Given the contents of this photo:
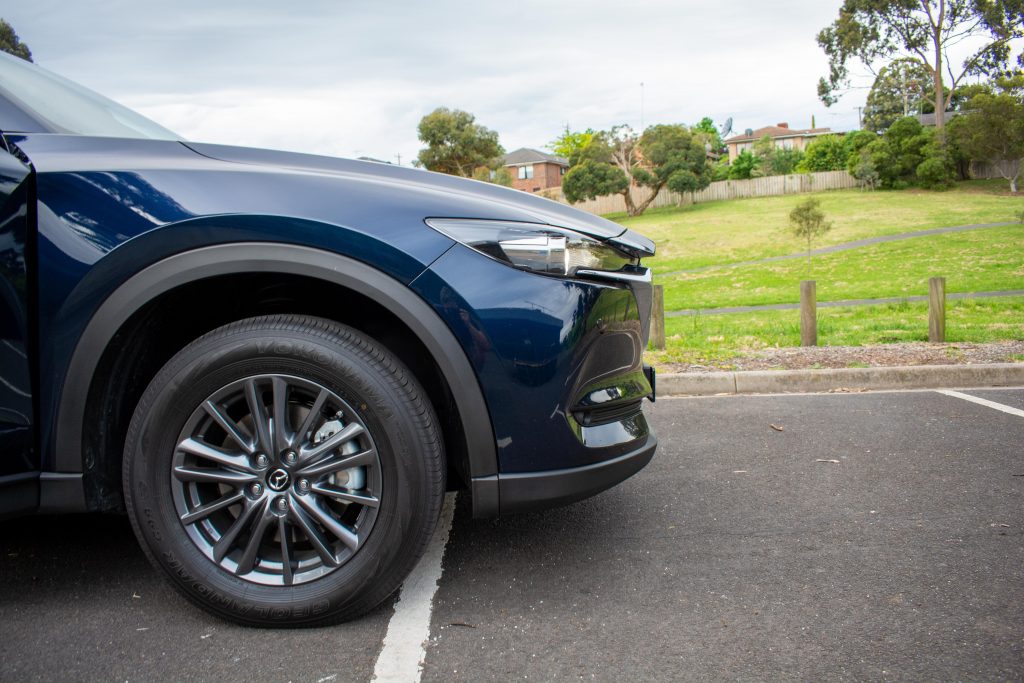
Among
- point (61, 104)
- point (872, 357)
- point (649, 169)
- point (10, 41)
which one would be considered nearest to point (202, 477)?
point (61, 104)

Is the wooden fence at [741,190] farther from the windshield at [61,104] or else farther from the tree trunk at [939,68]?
the windshield at [61,104]

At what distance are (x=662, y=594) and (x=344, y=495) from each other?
1020 mm

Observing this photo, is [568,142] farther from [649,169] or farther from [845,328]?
[845,328]

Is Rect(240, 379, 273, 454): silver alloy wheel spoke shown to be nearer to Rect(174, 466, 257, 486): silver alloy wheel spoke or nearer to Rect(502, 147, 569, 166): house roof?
Rect(174, 466, 257, 486): silver alloy wheel spoke

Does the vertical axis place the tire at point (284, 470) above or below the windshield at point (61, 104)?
below

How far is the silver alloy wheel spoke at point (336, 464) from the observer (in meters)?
2.07

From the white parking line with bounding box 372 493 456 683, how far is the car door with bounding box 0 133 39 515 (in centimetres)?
104

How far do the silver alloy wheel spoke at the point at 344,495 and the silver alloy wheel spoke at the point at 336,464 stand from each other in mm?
35

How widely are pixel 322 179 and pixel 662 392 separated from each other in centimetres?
406

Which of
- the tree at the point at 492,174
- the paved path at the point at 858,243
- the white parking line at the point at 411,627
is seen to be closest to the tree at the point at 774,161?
the tree at the point at 492,174

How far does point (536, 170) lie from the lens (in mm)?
84938

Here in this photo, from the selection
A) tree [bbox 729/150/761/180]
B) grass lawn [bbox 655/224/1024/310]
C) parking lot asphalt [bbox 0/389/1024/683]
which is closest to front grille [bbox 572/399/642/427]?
parking lot asphalt [bbox 0/389/1024/683]

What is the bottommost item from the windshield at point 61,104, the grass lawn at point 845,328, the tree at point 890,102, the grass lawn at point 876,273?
the grass lawn at point 845,328

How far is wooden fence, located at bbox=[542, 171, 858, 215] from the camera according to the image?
180 ft
